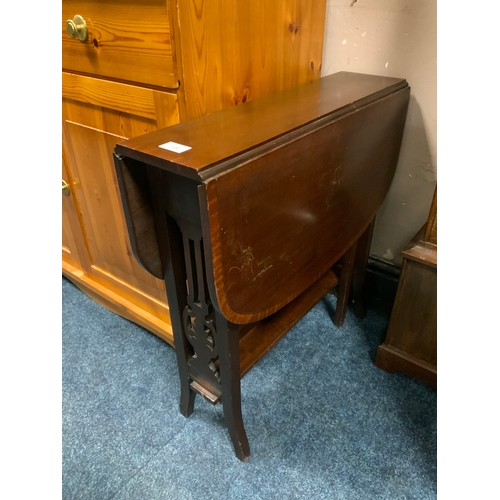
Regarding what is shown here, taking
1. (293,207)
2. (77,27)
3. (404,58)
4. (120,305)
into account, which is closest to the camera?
(293,207)

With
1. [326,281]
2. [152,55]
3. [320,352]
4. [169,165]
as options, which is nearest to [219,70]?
[152,55]

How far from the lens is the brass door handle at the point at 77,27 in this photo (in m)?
0.94

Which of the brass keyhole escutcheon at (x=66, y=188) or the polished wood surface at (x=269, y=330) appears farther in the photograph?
the brass keyhole escutcheon at (x=66, y=188)

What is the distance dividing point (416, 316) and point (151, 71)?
929 mm

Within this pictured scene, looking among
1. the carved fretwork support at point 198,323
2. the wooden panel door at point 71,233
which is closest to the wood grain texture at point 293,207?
the carved fretwork support at point 198,323

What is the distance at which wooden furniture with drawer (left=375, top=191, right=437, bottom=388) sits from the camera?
110 centimetres

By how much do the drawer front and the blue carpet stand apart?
0.88 meters

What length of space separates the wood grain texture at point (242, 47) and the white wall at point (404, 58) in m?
0.09

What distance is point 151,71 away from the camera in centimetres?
88

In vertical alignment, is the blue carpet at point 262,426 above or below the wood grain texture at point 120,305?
below

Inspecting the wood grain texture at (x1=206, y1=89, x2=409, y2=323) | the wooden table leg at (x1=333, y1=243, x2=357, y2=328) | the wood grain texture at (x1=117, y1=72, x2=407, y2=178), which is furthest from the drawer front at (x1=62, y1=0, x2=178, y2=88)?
the wooden table leg at (x1=333, y1=243, x2=357, y2=328)

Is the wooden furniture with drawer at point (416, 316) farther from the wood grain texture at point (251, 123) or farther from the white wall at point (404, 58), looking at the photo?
the wood grain texture at point (251, 123)

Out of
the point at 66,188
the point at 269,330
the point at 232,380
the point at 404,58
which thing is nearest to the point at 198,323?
the point at 232,380

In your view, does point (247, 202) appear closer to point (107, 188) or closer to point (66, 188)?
point (107, 188)
